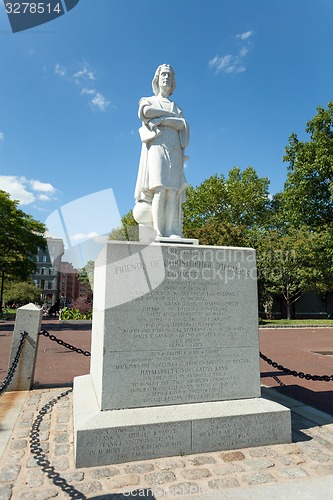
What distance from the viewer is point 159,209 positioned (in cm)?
516

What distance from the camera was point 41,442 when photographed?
13.1 feet

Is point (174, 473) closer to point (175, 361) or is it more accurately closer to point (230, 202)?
point (175, 361)

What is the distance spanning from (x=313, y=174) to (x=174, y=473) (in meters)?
25.6

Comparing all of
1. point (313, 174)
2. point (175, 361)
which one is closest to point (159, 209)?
point (175, 361)

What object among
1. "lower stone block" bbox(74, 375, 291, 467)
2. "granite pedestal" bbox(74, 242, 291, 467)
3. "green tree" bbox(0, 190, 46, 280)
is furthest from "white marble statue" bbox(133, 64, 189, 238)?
"green tree" bbox(0, 190, 46, 280)

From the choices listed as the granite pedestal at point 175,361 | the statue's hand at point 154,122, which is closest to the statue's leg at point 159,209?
the granite pedestal at point 175,361

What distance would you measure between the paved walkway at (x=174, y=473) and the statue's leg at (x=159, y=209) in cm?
295

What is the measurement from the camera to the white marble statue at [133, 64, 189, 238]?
5.15 m

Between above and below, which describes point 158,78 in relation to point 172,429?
above

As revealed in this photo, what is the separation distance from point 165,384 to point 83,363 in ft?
19.5

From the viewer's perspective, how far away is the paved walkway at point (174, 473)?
9.93ft

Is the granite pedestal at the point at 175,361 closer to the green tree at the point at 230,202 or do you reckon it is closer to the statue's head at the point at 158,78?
the statue's head at the point at 158,78

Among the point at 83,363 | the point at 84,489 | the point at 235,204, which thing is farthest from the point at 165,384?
the point at 235,204

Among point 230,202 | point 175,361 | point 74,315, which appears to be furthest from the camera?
point 230,202
